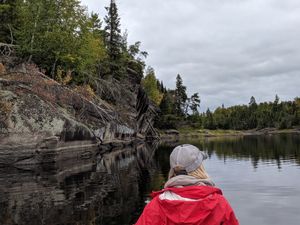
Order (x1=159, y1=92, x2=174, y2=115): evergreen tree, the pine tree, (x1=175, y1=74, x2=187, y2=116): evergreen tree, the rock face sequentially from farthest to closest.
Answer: (x1=175, y1=74, x2=187, y2=116): evergreen tree
(x1=159, y1=92, x2=174, y2=115): evergreen tree
the pine tree
the rock face

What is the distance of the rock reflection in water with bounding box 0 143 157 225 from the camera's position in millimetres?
12508

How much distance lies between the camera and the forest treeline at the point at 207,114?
114375mm

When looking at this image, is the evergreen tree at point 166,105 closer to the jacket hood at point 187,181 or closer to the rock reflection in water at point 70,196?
the rock reflection in water at point 70,196

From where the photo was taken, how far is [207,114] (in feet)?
591

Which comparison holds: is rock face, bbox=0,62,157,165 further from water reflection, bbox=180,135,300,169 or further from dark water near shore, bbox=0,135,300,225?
water reflection, bbox=180,135,300,169

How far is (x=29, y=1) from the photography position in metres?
43.7

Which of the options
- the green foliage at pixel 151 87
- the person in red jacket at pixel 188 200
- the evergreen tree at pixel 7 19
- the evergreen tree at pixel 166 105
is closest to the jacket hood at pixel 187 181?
the person in red jacket at pixel 188 200

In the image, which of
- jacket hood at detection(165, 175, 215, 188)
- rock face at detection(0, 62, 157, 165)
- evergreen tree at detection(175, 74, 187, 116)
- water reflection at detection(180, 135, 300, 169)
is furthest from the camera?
evergreen tree at detection(175, 74, 187, 116)

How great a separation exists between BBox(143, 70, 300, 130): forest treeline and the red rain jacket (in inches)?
4048

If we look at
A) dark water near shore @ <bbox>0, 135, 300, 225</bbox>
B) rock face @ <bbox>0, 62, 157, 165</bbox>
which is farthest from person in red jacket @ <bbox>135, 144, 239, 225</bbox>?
rock face @ <bbox>0, 62, 157, 165</bbox>

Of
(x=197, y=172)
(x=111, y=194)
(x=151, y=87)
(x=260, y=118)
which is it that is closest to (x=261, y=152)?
(x=111, y=194)

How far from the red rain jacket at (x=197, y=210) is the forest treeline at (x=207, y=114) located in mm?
102826

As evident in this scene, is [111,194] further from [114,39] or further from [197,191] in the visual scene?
[114,39]

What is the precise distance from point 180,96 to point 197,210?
130435mm
